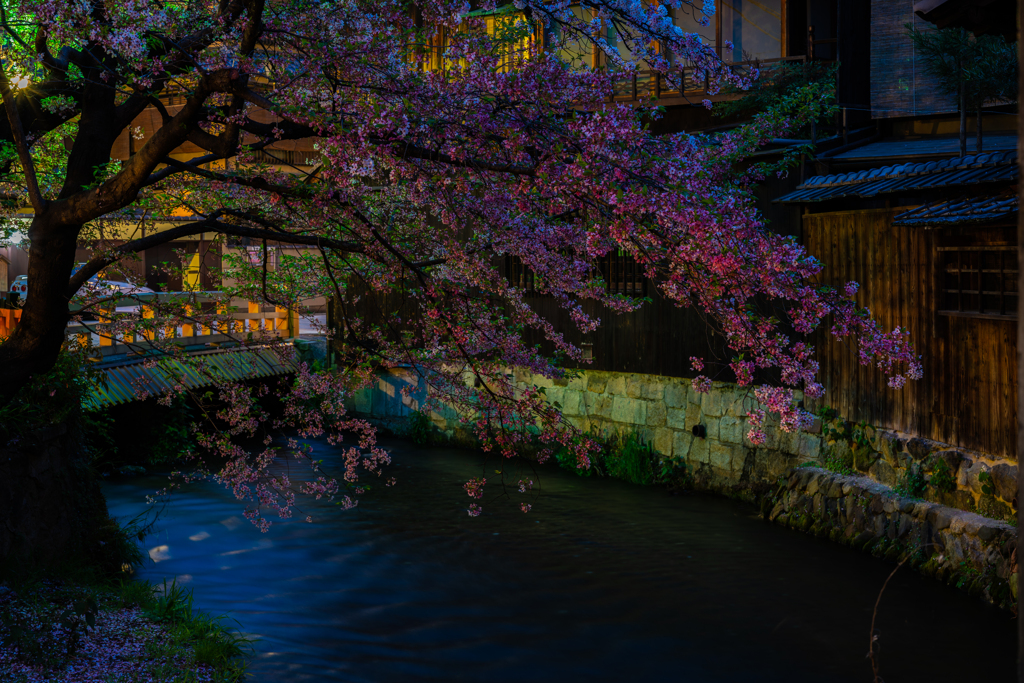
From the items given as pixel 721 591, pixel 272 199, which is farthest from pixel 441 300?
pixel 721 591

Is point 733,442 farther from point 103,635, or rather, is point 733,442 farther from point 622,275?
point 103,635

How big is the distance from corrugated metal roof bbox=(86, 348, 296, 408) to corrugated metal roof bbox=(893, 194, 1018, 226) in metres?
8.40

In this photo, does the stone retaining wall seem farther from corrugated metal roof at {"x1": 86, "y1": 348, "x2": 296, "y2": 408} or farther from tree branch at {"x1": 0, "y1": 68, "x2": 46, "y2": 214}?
tree branch at {"x1": 0, "y1": 68, "x2": 46, "y2": 214}

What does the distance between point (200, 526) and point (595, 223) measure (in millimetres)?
9821

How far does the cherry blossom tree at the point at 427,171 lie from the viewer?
5277mm

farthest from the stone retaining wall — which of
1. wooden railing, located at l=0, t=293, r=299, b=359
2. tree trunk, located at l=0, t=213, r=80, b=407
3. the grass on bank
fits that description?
wooden railing, located at l=0, t=293, r=299, b=359

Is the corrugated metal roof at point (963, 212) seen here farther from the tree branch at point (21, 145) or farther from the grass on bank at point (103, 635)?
the tree branch at point (21, 145)

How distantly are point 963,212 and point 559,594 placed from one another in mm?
6534

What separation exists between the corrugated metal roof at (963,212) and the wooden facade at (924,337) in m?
0.52

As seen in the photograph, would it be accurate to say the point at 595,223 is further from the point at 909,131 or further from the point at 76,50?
the point at 909,131

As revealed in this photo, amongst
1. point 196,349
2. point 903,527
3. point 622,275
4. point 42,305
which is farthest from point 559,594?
point 196,349

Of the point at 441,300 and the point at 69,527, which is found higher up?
the point at 441,300

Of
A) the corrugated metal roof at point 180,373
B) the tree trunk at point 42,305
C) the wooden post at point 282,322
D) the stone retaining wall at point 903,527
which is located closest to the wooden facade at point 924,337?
the stone retaining wall at point 903,527

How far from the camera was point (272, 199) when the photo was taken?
641 cm
